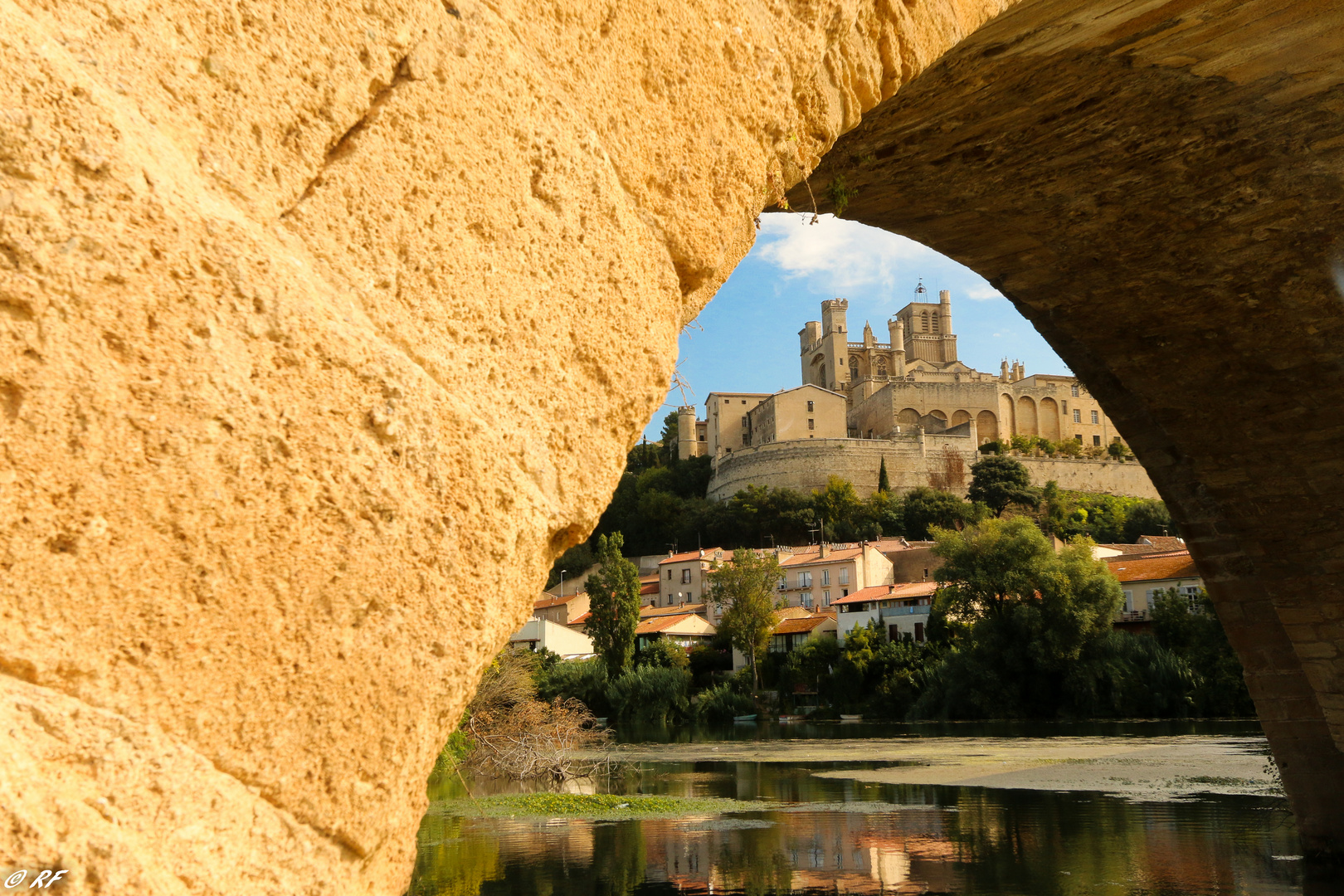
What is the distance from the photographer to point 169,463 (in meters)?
1.07

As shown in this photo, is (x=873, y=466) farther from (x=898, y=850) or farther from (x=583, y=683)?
(x=898, y=850)

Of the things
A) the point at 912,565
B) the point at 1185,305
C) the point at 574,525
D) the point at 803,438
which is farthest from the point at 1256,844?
the point at 803,438

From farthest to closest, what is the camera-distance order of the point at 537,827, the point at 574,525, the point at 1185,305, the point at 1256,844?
the point at 537,827
the point at 1256,844
the point at 1185,305
the point at 574,525

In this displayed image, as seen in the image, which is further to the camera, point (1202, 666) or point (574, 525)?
point (1202, 666)

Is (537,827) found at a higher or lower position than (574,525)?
lower

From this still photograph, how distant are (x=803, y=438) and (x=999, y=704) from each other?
3019cm

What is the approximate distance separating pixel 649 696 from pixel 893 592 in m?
9.92

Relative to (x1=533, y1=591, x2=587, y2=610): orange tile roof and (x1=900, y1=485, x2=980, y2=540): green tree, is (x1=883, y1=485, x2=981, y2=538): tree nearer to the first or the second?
(x1=900, y1=485, x2=980, y2=540): green tree

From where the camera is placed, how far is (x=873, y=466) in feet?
178

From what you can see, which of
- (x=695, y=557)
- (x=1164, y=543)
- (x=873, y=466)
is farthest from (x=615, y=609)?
(x=873, y=466)

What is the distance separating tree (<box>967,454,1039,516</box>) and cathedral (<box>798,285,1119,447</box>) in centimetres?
447

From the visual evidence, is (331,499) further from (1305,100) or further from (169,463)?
(1305,100)

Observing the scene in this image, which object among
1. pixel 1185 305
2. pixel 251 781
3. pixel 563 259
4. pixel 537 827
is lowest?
pixel 537 827

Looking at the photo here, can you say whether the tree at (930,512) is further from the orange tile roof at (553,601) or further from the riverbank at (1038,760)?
the riverbank at (1038,760)
